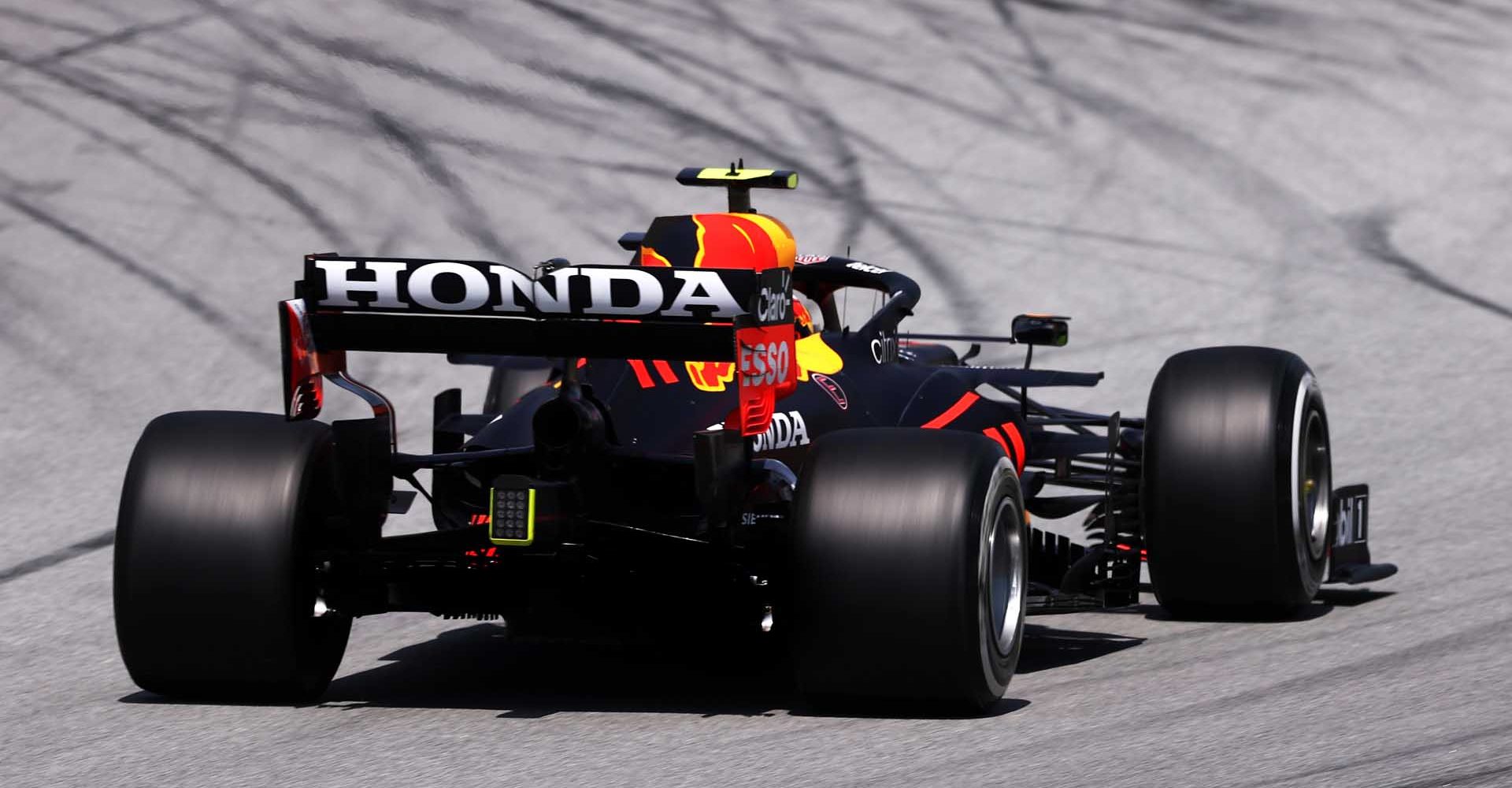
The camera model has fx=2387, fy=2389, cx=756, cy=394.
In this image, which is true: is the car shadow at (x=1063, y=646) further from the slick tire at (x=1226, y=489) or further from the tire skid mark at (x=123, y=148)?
the tire skid mark at (x=123, y=148)

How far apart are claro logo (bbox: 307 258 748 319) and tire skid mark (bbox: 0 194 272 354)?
7.69 m

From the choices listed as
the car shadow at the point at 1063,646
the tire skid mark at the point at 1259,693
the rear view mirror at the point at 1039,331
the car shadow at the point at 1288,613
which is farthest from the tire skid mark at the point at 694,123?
the tire skid mark at the point at 1259,693

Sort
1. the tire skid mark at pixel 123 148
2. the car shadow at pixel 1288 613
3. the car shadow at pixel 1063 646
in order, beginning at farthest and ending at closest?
the tire skid mark at pixel 123 148 → the car shadow at pixel 1288 613 → the car shadow at pixel 1063 646

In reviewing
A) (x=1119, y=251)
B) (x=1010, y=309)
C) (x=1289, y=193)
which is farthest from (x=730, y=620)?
(x=1289, y=193)

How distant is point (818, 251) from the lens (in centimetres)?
1630

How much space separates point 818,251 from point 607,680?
8605 millimetres

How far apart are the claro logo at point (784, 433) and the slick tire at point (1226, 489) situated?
1.40m

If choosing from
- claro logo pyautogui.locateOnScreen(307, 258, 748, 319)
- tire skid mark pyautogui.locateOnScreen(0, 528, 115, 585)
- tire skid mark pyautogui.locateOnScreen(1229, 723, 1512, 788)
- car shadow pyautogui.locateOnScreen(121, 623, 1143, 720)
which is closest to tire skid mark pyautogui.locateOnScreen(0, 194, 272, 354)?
tire skid mark pyautogui.locateOnScreen(0, 528, 115, 585)

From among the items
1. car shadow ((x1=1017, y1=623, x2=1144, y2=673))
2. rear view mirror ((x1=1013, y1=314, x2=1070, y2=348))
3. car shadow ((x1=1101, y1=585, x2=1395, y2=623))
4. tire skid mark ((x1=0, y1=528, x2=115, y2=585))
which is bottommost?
car shadow ((x1=1017, y1=623, x2=1144, y2=673))

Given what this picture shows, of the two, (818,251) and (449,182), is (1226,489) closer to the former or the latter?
(818,251)

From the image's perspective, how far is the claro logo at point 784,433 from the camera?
7.80 metres

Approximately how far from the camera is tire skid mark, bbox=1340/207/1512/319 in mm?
15352

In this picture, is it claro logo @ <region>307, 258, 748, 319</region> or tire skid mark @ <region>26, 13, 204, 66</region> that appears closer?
claro logo @ <region>307, 258, 748, 319</region>

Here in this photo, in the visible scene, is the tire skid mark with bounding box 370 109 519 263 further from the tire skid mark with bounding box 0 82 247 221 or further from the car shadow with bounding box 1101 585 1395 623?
the car shadow with bounding box 1101 585 1395 623
